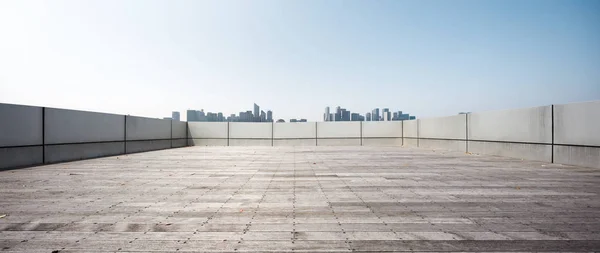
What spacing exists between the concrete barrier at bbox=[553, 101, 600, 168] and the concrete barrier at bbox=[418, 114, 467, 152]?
4.65 meters

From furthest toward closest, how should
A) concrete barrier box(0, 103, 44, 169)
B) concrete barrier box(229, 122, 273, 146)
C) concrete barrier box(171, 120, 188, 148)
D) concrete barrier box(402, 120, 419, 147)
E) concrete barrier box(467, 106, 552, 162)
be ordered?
concrete barrier box(229, 122, 273, 146)
concrete barrier box(171, 120, 188, 148)
concrete barrier box(402, 120, 419, 147)
concrete barrier box(467, 106, 552, 162)
concrete barrier box(0, 103, 44, 169)

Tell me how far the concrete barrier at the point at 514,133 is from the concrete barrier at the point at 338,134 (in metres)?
7.86

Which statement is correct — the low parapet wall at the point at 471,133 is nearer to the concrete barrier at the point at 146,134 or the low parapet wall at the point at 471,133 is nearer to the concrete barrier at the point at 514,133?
the concrete barrier at the point at 514,133

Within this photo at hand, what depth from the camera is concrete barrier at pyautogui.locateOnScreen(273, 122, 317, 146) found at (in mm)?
19766

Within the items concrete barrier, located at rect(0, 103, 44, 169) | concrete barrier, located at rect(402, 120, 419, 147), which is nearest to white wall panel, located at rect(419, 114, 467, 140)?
concrete barrier, located at rect(402, 120, 419, 147)

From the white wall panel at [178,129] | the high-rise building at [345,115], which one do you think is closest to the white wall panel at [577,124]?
the white wall panel at [178,129]

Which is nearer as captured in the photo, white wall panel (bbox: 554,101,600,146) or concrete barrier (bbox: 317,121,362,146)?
white wall panel (bbox: 554,101,600,146)

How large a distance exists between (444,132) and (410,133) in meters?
3.62

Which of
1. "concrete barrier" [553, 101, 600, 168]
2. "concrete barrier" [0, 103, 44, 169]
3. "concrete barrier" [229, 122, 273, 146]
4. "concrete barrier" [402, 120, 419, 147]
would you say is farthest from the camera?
"concrete barrier" [229, 122, 273, 146]

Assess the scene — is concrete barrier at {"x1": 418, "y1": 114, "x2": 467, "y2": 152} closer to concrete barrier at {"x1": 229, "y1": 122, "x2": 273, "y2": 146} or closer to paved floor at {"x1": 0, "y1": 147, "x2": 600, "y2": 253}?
paved floor at {"x1": 0, "y1": 147, "x2": 600, "y2": 253}

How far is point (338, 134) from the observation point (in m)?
19.7

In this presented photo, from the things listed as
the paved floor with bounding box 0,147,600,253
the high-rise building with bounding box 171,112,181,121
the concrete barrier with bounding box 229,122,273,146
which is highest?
the high-rise building with bounding box 171,112,181,121

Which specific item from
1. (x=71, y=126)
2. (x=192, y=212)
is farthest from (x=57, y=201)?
(x=71, y=126)

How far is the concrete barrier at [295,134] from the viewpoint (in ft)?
64.8
